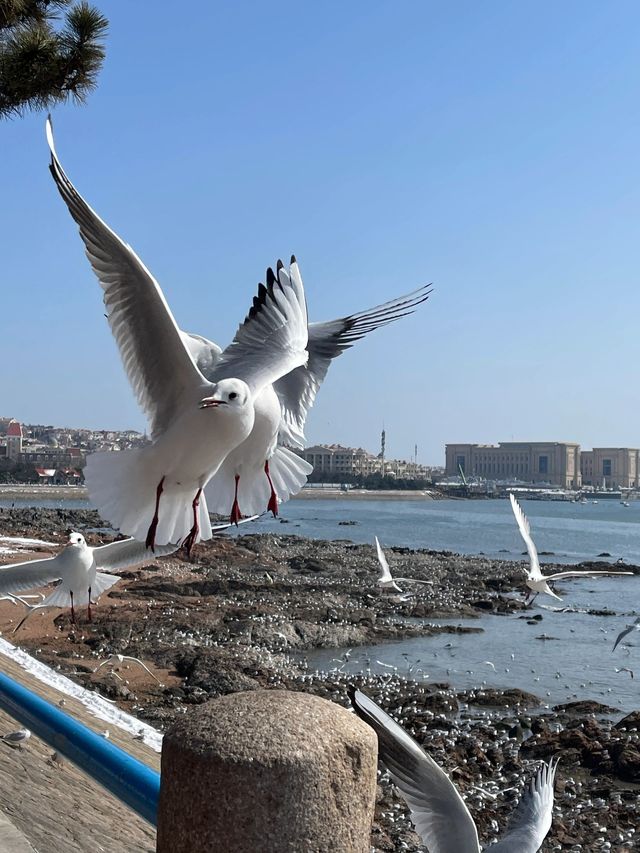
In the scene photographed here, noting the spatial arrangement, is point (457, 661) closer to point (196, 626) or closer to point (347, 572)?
point (196, 626)

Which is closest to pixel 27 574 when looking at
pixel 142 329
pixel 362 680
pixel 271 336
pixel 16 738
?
pixel 16 738

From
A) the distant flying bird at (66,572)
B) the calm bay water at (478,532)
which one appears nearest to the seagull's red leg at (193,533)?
the distant flying bird at (66,572)

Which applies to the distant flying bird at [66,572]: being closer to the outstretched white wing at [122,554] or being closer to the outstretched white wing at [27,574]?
the outstretched white wing at [27,574]

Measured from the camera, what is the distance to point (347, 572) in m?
27.0

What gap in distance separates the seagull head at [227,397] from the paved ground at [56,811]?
1.73 meters

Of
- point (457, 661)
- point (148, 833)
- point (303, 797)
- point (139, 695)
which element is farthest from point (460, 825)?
point (457, 661)

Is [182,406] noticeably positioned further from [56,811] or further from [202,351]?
[56,811]

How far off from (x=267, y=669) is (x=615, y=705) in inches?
170

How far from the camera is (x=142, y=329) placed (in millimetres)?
2805

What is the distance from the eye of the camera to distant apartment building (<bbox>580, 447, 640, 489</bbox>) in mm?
112500

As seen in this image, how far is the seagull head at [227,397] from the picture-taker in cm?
236

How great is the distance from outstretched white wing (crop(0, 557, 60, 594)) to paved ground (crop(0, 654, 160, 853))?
77 cm

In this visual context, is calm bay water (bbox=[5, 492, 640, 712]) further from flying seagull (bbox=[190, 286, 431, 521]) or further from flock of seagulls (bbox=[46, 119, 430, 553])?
flock of seagulls (bbox=[46, 119, 430, 553])

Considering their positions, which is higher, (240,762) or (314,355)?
(314,355)
